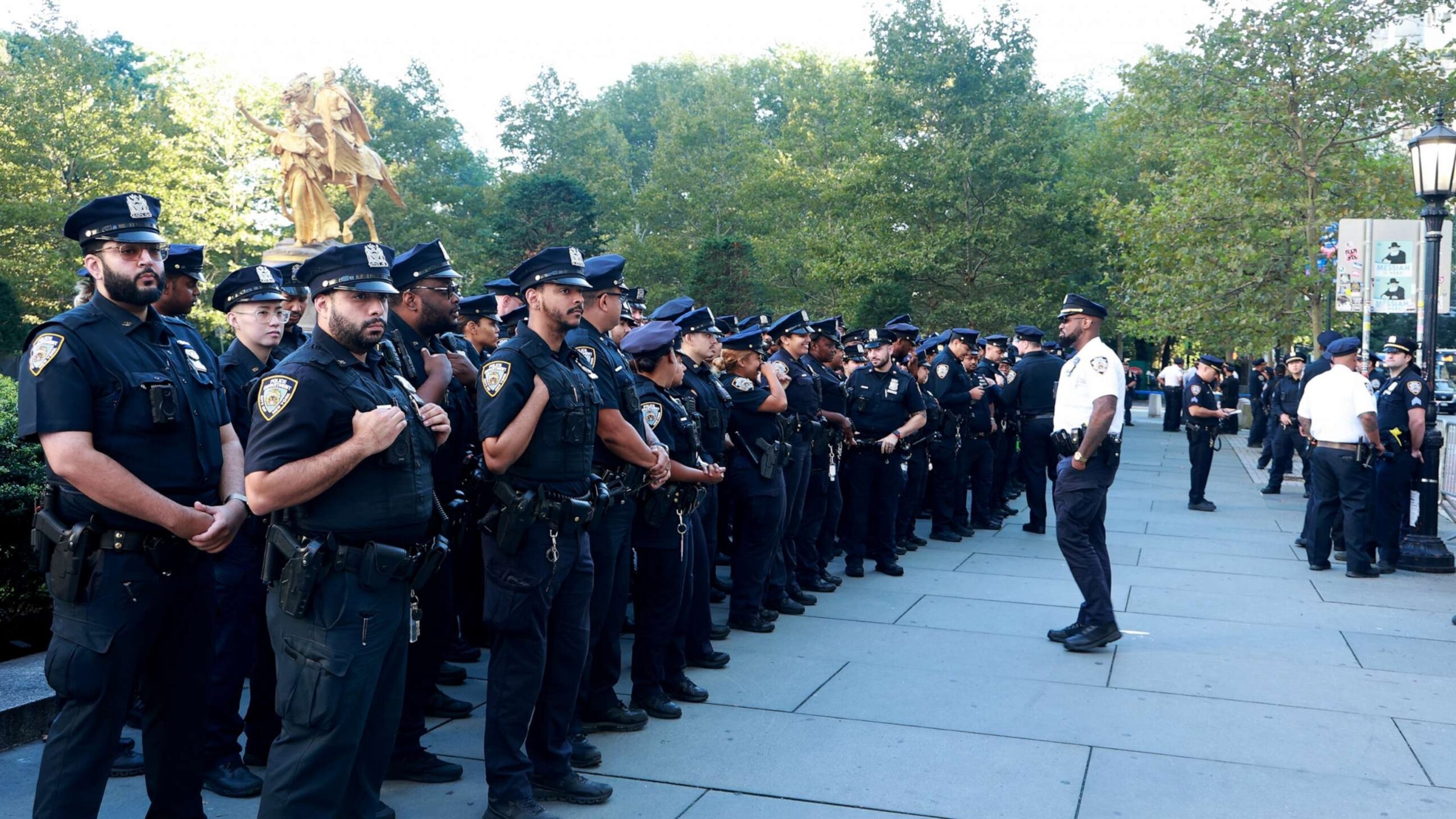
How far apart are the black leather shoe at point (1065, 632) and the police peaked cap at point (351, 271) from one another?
5.12m

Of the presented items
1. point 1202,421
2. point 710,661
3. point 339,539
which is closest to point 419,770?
point 339,539

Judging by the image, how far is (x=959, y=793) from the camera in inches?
189

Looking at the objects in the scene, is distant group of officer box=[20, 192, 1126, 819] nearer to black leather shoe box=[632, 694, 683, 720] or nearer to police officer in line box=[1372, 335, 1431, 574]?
black leather shoe box=[632, 694, 683, 720]

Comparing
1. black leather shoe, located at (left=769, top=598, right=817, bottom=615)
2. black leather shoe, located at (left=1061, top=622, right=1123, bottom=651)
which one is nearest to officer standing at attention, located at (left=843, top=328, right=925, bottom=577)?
black leather shoe, located at (left=769, top=598, right=817, bottom=615)

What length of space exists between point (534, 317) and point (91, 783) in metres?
2.18

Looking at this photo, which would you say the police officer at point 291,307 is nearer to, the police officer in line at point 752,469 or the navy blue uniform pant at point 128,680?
the navy blue uniform pant at point 128,680

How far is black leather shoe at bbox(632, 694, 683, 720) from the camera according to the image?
5770 mm

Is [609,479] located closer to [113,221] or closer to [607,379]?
[607,379]

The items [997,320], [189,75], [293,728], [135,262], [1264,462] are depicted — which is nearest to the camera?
[293,728]

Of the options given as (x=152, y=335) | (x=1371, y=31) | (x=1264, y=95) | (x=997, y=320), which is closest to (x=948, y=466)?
(x=152, y=335)

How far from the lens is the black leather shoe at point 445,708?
5.73 meters

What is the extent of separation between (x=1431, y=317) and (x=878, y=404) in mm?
5405

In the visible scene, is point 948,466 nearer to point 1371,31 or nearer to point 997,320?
point 1371,31

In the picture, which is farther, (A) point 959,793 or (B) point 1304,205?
(B) point 1304,205
